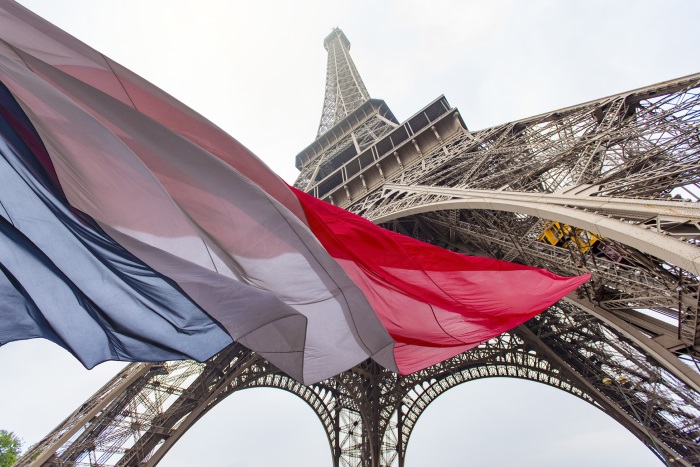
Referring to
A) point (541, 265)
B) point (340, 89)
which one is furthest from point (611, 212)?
point (340, 89)

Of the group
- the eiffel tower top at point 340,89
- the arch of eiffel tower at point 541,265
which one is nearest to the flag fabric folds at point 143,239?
the arch of eiffel tower at point 541,265

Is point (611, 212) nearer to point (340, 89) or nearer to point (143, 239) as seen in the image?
point (143, 239)

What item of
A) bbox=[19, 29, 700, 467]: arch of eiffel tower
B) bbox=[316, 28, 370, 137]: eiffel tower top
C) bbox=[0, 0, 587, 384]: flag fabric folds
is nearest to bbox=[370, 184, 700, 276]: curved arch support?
bbox=[19, 29, 700, 467]: arch of eiffel tower

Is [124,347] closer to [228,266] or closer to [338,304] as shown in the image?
[228,266]

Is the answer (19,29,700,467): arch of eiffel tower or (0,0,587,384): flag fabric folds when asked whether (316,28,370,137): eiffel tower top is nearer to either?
(19,29,700,467): arch of eiffel tower

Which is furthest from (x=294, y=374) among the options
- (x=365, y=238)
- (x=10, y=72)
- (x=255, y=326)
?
(x=10, y=72)

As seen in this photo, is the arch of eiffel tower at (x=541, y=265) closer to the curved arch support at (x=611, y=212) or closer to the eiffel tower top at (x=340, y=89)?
the curved arch support at (x=611, y=212)
